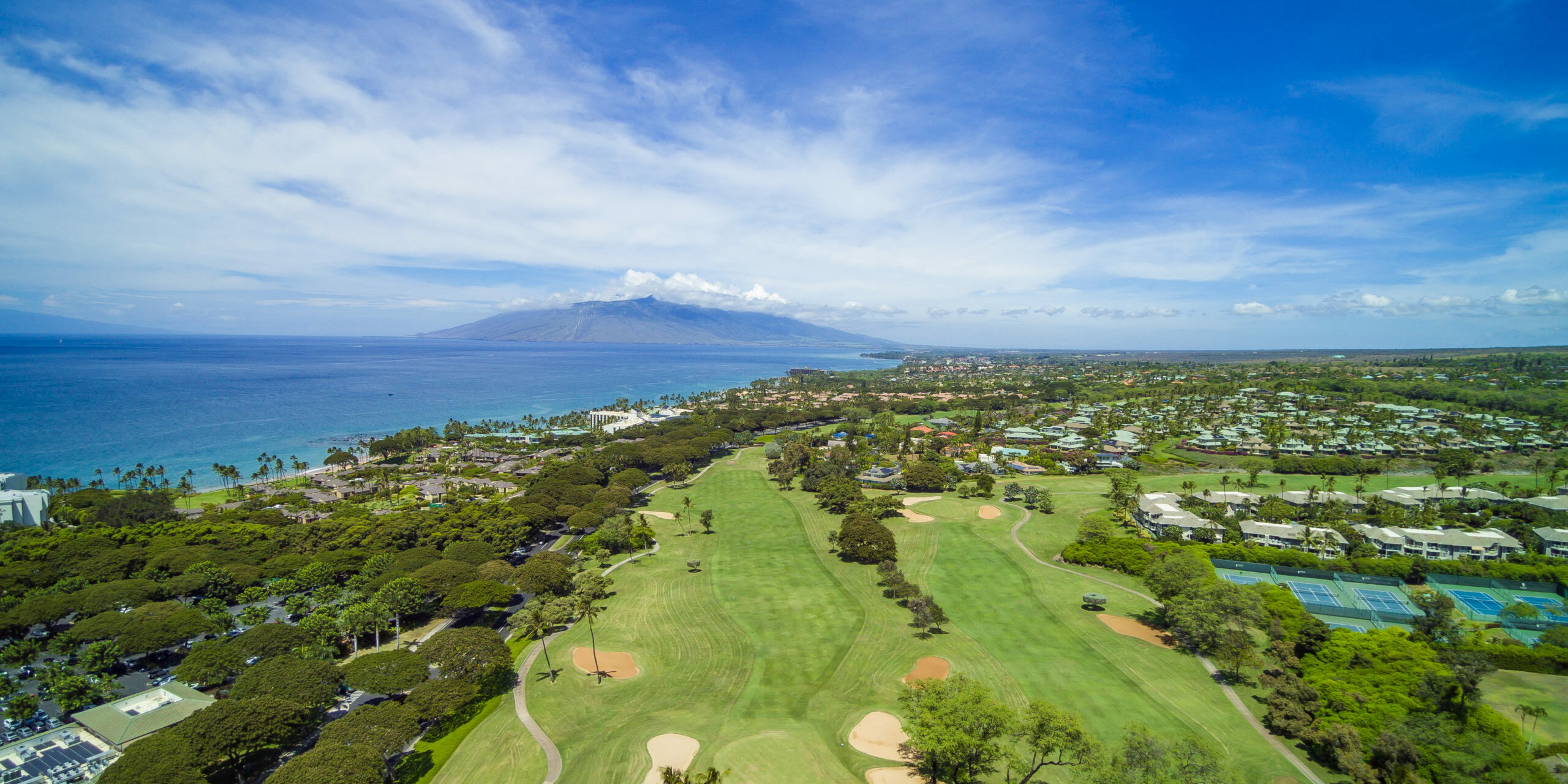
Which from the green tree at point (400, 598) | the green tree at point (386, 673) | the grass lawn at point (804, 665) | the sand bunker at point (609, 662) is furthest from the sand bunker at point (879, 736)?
the green tree at point (400, 598)

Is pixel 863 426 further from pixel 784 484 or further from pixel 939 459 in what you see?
pixel 784 484

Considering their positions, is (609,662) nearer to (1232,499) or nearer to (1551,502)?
(1232,499)

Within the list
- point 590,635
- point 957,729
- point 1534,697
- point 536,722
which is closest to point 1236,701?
point 1534,697

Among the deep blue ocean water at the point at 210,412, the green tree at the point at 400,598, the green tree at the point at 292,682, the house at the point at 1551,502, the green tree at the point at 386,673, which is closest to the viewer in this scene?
the green tree at the point at 292,682

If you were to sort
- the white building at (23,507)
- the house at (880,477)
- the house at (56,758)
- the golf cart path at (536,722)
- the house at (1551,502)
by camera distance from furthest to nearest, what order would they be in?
the house at (880,477)
the white building at (23,507)
the house at (1551,502)
the golf cart path at (536,722)
the house at (56,758)

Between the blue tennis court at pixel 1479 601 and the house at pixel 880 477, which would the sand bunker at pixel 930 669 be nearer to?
the blue tennis court at pixel 1479 601
